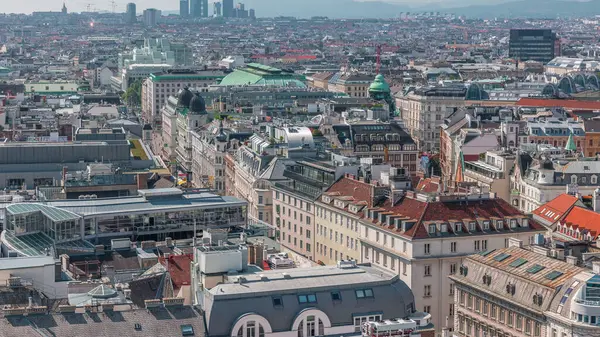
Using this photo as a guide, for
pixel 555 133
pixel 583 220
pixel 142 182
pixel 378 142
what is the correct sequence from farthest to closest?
pixel 555 133, pixel 378 142, pixel 142 182, pixel 583 220

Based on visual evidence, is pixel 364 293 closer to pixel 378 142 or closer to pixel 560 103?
pixel 378 142

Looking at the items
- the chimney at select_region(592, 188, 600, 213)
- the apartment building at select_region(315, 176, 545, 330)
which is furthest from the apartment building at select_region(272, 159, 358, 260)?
the chimney at select_region(592, 188, 600, 213)

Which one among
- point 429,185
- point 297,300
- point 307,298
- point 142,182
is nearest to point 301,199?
point 429,185

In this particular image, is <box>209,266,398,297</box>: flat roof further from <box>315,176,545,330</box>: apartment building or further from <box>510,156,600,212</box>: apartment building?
<box>510,156,600,212</box>: apartment building

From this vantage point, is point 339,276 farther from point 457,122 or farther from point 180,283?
point 457,122

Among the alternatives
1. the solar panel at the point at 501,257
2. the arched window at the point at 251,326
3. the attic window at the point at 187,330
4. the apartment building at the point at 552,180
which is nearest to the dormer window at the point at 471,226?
the solar panel at the point at 501,257

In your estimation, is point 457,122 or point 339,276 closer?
point 339,276

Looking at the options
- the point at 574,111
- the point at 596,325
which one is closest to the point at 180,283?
the point at 596,325
